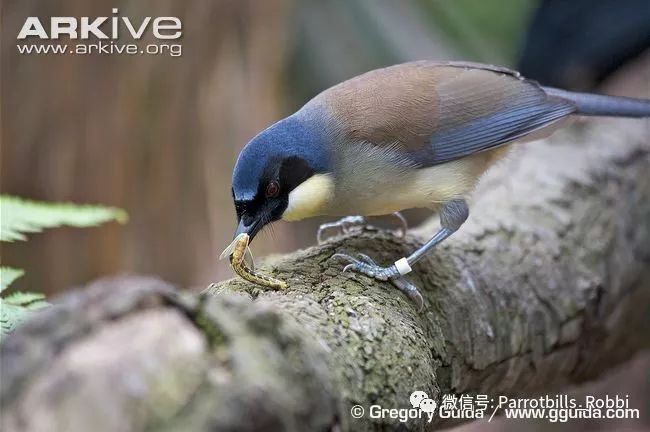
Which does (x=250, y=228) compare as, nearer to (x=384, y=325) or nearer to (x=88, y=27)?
(x=384, y=325)

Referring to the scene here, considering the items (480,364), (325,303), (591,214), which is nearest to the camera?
(325,303)

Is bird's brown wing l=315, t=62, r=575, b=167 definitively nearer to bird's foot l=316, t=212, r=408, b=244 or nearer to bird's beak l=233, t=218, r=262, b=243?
bird's foot l=316, t=212, r=408, b=244

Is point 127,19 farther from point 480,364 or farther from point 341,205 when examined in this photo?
point 480,364

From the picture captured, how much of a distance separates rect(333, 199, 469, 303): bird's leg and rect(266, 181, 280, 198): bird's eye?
0.26 m

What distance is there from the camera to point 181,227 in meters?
3.54

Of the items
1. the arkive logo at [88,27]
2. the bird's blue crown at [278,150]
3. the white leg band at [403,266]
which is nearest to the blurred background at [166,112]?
the arkive logo at [88,27]

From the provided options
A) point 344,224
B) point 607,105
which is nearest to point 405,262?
point 344,224

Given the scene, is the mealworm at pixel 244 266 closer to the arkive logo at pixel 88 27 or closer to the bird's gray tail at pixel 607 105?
the bird's gray tail at pixel 607 105

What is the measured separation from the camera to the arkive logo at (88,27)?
116 inches

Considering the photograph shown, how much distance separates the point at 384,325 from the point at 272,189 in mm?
611

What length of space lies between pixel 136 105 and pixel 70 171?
0.43 m

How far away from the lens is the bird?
1.94m

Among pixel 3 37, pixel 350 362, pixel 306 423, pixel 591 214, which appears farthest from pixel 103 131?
pixel 306 423

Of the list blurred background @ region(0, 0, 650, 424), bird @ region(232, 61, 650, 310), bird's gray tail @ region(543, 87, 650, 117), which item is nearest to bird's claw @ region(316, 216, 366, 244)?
bird @ region(232, 61, 650, 310)
